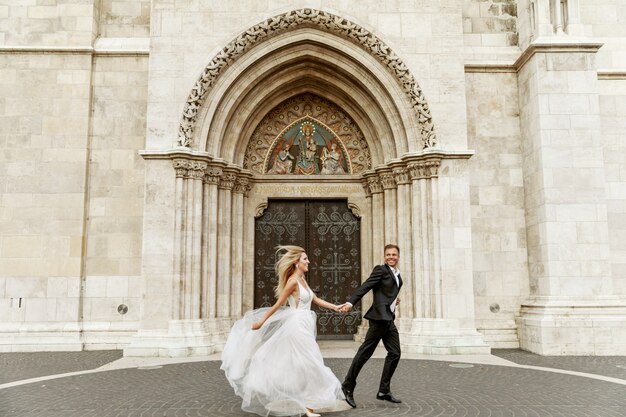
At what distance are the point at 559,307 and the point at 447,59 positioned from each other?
6.00 m

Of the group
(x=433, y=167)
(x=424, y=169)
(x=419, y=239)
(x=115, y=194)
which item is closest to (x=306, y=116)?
(x=424, y=169)

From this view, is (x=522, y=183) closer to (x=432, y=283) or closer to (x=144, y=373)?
(x=432, y=283)

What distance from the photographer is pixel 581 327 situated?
1119 centimetres

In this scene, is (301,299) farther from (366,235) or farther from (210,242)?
(366,235)

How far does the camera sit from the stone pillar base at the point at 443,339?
1122cm

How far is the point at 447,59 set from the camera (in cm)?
1234

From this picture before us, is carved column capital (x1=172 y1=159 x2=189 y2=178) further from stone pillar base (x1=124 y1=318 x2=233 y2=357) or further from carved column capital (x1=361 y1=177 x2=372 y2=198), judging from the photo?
carved column capital (x1=361 y1=177 x2=372 y2=198)

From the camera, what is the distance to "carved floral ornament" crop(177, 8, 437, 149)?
12.1 meters

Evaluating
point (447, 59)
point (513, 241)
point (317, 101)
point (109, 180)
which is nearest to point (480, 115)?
point (447, 59)

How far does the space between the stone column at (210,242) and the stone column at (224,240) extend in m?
0.27

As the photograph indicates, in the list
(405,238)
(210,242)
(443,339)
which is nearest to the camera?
(443,339)

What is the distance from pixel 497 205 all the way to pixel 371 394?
7.41m

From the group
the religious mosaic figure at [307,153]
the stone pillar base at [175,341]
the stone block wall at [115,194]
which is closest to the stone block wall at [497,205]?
the religious mosaic figure at [307,153]

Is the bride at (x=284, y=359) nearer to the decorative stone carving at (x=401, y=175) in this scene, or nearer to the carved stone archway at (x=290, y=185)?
the carved stone archway at (x=290, y=185)
